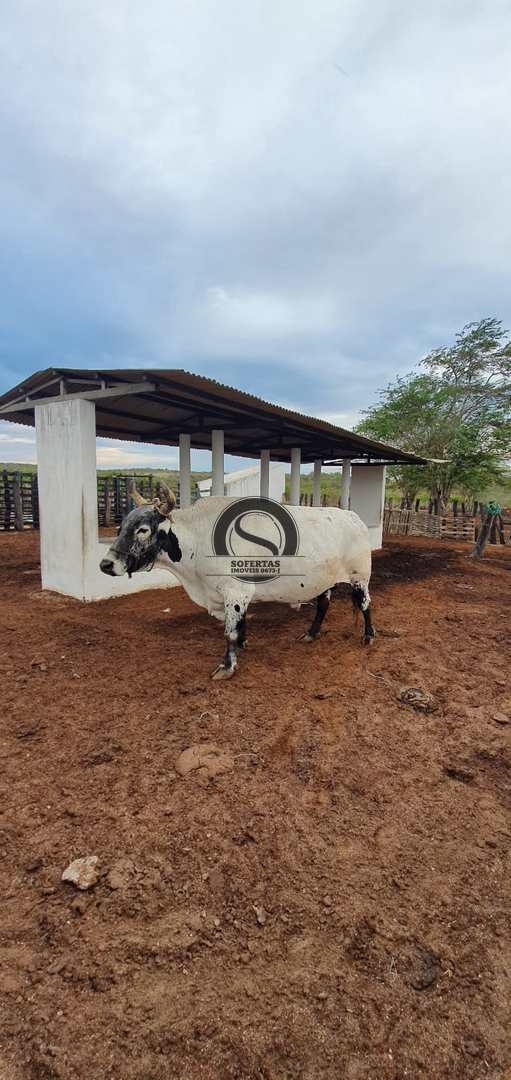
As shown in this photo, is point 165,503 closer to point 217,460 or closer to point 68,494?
Result: point 68,494

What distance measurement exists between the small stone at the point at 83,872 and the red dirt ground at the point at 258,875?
42 millimetres

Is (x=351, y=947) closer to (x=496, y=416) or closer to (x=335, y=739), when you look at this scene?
(x=335, y=739)

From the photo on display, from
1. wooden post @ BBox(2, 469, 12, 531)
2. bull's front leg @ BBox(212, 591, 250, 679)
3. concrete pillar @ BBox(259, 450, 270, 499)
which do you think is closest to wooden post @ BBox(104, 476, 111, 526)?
wooden post @ BBox(2, 469, 12, 531)

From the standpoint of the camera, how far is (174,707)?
3.73 metres

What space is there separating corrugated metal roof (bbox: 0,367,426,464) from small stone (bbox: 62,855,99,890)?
4.96 meters

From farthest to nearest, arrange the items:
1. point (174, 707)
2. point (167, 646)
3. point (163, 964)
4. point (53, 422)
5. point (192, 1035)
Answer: point (53, 422) < point (167, 646) < point (174, 707) < point (163, 964) < point (192, 1035)

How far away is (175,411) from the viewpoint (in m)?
8.98

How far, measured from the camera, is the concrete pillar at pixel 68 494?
6.98 meters

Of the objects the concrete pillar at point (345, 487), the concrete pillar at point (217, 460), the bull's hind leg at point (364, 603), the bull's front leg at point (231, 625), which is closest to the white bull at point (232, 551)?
the bull's front leg at point (231, 625)

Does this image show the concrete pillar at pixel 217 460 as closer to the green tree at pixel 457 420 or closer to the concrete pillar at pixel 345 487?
the concrete pillar at pixel 345 487

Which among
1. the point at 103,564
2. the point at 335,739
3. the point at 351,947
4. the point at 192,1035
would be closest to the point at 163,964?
the point at 192,1035

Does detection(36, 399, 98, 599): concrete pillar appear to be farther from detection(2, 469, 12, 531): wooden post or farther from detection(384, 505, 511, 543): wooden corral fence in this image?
detection(384, 505, 511, 543): wooden corral fence

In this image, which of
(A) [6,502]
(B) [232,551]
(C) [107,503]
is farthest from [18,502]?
(B) [232,551]

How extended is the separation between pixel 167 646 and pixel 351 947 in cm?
367
